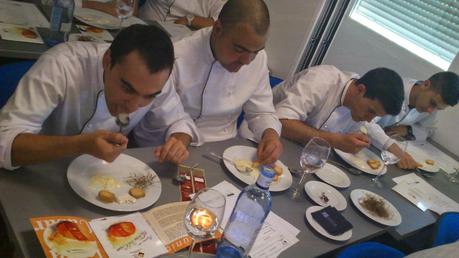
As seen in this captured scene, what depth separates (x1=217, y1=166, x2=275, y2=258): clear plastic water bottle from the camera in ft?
3.34

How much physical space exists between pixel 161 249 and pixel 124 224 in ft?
0.40

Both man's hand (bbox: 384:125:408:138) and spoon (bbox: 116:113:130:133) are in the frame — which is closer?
spoon (bbox: 116:113:130:133)

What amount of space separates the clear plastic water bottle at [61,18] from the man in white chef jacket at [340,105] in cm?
121

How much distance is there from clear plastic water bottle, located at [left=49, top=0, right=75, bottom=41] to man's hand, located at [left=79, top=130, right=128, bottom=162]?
1.09 m

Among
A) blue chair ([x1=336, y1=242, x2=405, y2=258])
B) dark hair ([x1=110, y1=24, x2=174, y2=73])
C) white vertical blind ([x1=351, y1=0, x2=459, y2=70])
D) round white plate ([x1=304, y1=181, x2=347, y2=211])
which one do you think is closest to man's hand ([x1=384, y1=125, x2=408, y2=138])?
white vertical blind ([x1=351, y1=0, x2=459, y2=70])

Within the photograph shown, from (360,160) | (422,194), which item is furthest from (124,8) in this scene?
(422,194)

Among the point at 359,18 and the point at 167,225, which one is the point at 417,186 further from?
the point at 359,18

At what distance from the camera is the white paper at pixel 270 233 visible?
1.14 m

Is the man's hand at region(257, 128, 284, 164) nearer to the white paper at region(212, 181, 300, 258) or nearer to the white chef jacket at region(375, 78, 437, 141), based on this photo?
the white paper at region(212, 181, 300, 258)

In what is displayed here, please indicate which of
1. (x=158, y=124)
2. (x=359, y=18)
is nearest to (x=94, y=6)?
(x=158, y=124)

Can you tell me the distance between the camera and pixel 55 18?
75.7 inches

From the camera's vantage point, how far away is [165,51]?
1195 mm

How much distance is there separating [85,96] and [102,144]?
0.39 metres

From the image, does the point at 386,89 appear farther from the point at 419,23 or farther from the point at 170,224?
the point at 419,23
